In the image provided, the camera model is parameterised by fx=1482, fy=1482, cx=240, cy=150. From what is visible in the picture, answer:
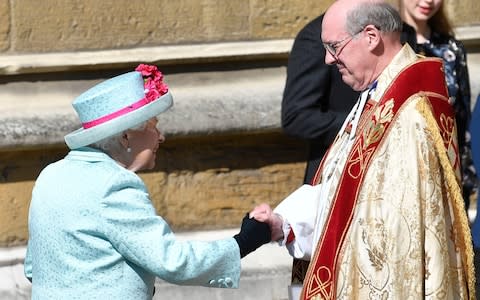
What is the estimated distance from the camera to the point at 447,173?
14.1ft

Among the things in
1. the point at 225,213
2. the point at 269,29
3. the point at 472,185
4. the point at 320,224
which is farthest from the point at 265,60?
the point at 320,224

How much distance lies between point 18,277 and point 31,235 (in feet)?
7.26

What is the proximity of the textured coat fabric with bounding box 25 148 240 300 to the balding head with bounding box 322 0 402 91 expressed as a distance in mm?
729

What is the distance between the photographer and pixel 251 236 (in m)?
4.45

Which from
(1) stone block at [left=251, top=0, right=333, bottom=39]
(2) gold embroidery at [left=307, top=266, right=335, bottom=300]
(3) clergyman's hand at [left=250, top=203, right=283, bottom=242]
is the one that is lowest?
(1) stone block at [left=251, top=0, right=333, bottom=39]

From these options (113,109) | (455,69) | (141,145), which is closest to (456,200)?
(141,145)

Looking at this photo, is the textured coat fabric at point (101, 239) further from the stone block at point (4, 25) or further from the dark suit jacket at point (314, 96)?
the stone block at point (4, 25)

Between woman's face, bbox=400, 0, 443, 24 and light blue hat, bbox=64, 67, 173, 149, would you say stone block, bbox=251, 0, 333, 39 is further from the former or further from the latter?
light blue hat, bbox=64, 67, 173, 149

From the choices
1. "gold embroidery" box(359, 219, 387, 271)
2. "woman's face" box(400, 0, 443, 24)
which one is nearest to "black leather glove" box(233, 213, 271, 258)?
"gold embroidery" box(359, 219, 387, 271)

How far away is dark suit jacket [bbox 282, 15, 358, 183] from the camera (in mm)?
5664

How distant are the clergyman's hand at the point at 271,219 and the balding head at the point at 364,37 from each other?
0.48 meters

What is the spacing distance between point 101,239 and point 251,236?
1.78ft

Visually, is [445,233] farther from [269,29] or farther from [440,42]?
[269,29]

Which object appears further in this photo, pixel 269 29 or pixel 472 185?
pixel 269 29
